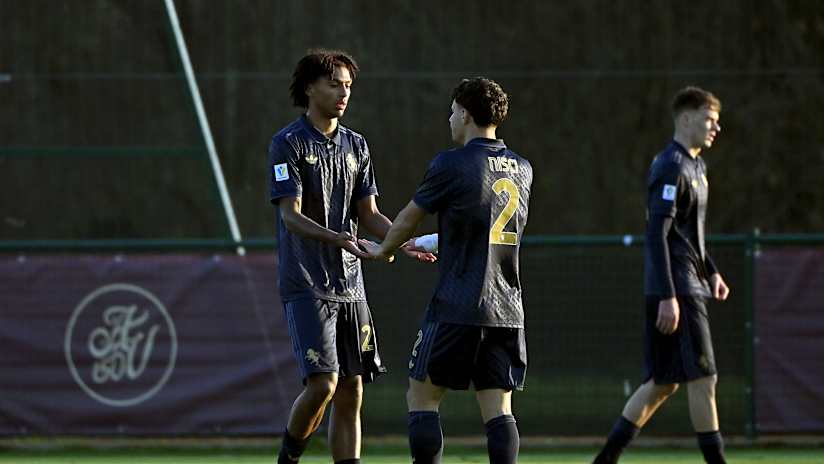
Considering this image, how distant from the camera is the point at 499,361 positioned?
7406mm

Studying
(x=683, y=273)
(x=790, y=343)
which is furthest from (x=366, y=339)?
(x=790, y=343)

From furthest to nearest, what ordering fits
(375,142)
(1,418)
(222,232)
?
1. (375,142)
2. (222,232)
3. (1,418)

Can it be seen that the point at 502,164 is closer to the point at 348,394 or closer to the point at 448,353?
the point at 448,353

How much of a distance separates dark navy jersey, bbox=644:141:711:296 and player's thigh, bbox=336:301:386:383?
1.69 metres

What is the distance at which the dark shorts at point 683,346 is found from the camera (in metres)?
8.76

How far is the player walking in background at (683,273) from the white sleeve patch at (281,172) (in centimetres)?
211

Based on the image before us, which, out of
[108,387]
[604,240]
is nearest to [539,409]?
[604,240]

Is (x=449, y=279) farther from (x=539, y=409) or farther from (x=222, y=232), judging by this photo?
(x=222, y=232)

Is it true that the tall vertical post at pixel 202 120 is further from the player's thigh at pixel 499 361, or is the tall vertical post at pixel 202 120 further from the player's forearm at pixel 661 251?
the player's thigh at pixel 499 361

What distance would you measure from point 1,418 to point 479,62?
31.2 feet

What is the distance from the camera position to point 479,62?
19484 millimetres

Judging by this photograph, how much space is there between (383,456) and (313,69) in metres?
3.98

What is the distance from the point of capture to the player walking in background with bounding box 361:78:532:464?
7.30 meters

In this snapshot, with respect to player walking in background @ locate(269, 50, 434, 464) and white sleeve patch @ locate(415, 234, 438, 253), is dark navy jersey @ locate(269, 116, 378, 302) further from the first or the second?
white sleeve patch @ locate(415, 234, 438, 253)
